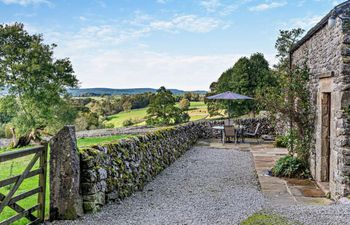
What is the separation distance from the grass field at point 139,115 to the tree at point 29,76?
6.05 metres

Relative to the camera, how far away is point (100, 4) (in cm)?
1592

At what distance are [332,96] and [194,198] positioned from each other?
3.17m

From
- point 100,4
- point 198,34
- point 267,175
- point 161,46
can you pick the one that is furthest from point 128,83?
point 267,175

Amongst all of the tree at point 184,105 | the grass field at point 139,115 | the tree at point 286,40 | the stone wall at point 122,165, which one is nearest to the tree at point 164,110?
the tree at point 184,105

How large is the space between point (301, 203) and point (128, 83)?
34895 millimetres

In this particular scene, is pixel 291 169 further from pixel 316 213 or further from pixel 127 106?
pixel 127 106

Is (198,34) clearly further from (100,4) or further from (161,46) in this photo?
(100,4)

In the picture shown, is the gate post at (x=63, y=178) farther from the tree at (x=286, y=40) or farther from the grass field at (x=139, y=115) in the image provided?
the grass field at (x=139, y=115)

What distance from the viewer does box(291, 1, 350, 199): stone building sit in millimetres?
5391

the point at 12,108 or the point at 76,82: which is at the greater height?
the point at 76,82

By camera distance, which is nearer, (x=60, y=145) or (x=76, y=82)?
(x=60, y=145)

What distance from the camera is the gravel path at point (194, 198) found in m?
4.90

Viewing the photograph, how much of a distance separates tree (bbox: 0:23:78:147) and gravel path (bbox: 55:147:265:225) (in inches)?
743

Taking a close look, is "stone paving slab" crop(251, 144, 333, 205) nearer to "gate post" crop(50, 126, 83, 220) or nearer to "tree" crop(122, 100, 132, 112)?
"gate post" crop(50, 126, 83, 220)
